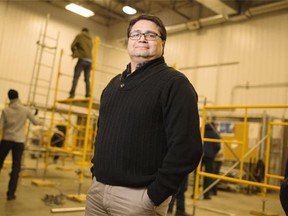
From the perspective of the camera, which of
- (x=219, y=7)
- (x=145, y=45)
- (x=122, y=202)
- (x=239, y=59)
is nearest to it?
(x=122, y=202)

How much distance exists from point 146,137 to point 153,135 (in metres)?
0.04

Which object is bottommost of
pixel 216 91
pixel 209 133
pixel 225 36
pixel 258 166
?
pixel 258 166

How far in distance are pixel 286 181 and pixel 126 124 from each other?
3.40 ft

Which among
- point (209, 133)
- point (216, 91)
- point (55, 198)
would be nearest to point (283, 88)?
point (216, 91)

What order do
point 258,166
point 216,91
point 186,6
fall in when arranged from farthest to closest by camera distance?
point 186,6
point 216,91
point 258,166

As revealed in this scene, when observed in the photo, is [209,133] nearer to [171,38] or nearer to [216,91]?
[216,91]

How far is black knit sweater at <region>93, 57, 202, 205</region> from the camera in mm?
1771

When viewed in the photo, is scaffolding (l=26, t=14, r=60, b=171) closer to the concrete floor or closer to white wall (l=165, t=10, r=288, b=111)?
the concrete floor

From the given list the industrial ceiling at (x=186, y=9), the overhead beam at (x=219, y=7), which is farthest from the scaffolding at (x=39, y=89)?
the overhead beam at (x=219, y=7)

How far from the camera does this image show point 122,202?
1848 millimetres

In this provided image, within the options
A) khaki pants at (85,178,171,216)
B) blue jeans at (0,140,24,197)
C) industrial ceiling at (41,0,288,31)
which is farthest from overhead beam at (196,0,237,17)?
khaki pants at (85,178,171,216)

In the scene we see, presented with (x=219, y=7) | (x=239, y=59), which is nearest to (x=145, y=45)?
(x=219, y=7)

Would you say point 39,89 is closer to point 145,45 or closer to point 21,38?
point 21,38

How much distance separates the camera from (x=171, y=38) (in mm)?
15453
